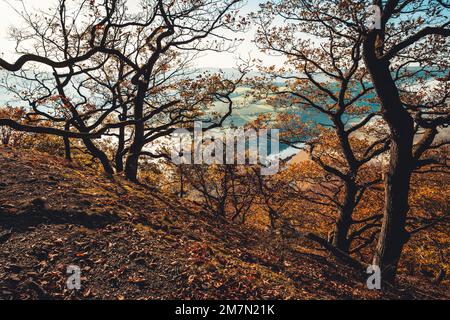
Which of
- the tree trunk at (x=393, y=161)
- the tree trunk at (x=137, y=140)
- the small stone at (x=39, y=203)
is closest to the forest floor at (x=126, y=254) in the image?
the small stone at (x=39, y=203)

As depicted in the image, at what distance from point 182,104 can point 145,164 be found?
9.20 m

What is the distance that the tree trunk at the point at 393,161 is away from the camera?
24.5 feet

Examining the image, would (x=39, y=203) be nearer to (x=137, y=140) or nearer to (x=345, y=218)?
(x=137, y=140)

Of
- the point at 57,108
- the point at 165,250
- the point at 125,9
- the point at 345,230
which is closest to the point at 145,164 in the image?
the point at 57,108

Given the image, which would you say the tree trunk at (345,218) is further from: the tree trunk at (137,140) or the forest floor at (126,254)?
the tree trunk at (137,140)

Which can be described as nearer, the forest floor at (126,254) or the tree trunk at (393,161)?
the forest floor at (126,254)

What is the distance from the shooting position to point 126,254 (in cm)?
610

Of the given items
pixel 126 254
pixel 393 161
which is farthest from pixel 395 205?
pixel 126 254

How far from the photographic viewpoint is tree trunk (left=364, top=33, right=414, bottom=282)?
747cm

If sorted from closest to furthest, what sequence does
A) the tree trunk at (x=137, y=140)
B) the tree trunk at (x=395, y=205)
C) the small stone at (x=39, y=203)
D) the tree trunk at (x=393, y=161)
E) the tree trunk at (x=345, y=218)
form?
the small stone at (x=39, y=203), the tree trunk at (x=393, y=161), the tree trunk at (x=395, y=205), the tree trunk at (x=345, y=218), the tree trunk at (x=137, y=140)

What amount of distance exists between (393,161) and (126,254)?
692 centimetres

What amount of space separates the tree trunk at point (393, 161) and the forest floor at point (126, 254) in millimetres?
1040

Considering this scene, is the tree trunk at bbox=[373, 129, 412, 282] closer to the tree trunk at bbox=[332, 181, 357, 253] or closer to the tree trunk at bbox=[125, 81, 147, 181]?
the tree trunk at bbox=[332, 181, 357, 253]

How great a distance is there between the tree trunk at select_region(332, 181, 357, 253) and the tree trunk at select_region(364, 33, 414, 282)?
17.2 feet
